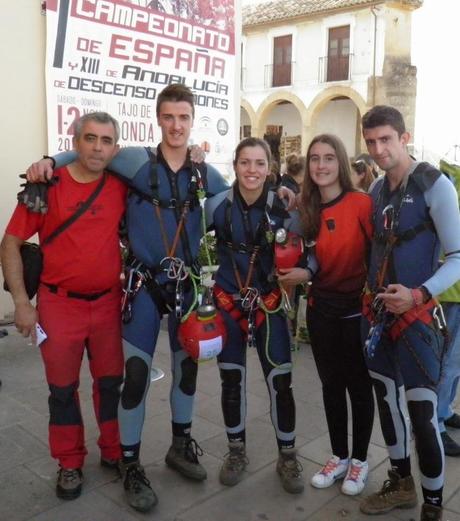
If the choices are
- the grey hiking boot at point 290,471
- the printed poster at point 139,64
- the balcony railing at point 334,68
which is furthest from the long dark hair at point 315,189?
the balcony railing at point 334,68

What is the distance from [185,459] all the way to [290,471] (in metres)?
0.62

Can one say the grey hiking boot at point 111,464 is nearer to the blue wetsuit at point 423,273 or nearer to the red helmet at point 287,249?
the red helmet at point 287,249

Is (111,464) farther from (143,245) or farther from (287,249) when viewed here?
(287,249)

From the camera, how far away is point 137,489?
9.67 feet

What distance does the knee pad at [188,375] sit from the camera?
3.23m

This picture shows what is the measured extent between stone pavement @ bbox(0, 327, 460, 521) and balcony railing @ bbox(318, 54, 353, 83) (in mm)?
22266

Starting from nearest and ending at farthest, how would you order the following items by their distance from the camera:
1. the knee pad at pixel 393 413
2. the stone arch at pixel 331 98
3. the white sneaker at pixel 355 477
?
the knee pad at pixel 393 413
the white sneaker at pixel 355 477
the stone arch at pixel 331 98

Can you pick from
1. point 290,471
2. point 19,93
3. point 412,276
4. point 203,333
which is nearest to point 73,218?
point 203,333

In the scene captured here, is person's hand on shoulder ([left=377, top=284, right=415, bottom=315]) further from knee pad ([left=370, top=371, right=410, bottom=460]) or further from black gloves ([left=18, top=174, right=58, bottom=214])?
black gloves ([left=18, top=174, right=58, bottom=214])

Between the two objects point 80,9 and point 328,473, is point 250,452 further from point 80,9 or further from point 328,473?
point 80,9

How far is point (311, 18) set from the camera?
25016 mm

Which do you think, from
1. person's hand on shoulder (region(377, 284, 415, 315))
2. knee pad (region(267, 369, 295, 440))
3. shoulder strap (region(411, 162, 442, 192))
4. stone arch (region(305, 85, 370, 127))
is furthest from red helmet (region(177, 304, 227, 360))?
stone arch (region(305, 85, 370, 127))

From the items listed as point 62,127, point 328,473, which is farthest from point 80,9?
point 328,473

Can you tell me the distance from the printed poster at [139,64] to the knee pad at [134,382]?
3.60 m
